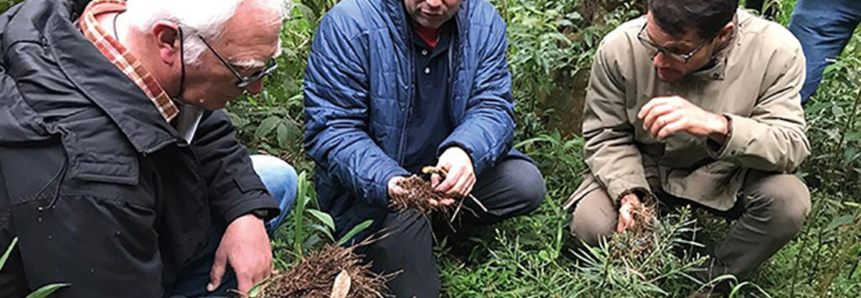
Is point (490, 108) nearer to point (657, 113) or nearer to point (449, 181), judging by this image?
point (449, 181)

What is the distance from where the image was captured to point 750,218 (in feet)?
8.73

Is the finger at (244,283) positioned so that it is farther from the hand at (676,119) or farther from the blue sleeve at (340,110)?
the hand at (676,119)

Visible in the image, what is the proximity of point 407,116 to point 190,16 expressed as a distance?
1087mm

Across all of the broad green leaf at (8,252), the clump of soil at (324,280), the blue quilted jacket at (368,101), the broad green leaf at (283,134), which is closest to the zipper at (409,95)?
the blue quilted jacket at (368,101)

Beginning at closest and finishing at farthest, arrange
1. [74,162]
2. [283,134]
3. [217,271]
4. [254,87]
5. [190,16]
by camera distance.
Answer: [74,162] → [190,16] → [254,87] → [217,271] → [283,134]

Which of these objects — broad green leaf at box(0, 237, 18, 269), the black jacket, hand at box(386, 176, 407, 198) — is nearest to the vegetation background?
hand at box(386, 176, 407, 198)

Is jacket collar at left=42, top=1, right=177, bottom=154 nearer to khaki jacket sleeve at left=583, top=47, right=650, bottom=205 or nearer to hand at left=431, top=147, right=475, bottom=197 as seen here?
hand at left=431, top=147, right=475, bottom=197

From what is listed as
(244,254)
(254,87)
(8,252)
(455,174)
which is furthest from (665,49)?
(8,252)

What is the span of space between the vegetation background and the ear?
2.22 feet

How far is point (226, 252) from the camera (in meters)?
2.18

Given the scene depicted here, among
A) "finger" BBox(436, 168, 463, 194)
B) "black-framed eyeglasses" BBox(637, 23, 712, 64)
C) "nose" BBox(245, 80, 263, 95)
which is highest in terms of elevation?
"nose" BBox(245, 80, 263, 95)

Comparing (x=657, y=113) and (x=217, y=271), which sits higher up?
(x=657, y=113)

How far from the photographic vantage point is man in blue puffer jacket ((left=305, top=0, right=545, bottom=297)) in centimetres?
259

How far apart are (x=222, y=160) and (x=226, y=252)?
0.27m
